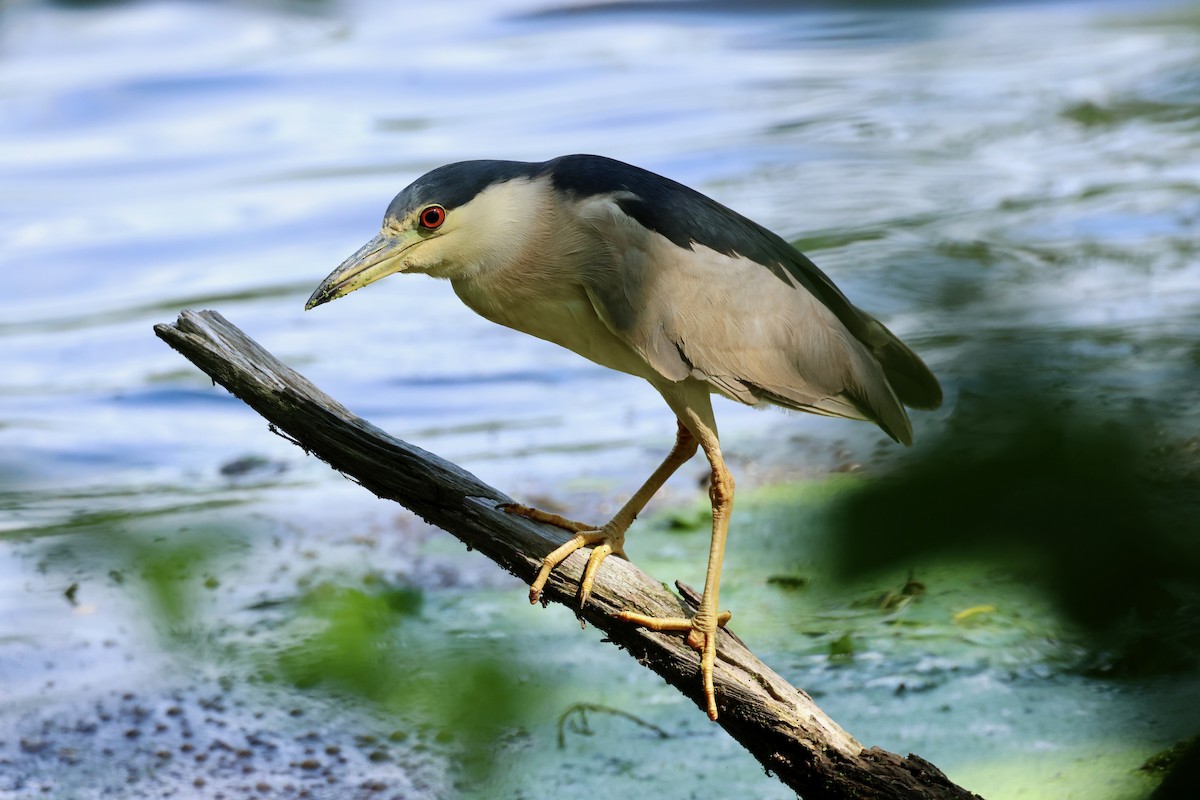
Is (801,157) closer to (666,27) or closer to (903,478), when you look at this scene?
(666,27)

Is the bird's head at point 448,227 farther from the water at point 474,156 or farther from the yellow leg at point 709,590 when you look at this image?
the water at point 474,156

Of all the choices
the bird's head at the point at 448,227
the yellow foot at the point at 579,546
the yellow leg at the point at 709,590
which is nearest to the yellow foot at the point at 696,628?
the yellow leg at the point at 709,590

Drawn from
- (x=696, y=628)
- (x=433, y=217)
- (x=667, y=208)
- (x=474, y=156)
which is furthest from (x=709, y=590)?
(x=474, y=156)

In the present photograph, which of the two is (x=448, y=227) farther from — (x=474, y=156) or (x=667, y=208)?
(x=474, y=156)

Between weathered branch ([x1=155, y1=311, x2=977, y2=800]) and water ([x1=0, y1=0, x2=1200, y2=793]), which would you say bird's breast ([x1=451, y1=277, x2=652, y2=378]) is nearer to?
weathered branch ([x1=155, y1=311, x2=977, y2=800])

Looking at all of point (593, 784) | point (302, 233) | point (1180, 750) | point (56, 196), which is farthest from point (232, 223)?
point (1180, 750)

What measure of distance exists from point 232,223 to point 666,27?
4.71 metres

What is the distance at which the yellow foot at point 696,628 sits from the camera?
260 centimetres

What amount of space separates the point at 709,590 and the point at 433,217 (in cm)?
90

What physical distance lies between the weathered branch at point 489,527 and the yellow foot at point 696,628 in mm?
20

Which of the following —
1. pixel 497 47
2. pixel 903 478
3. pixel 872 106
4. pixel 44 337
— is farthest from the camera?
pixel 497 47

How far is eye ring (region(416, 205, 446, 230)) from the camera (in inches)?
105

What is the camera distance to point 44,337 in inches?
256

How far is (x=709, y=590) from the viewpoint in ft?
8.75
